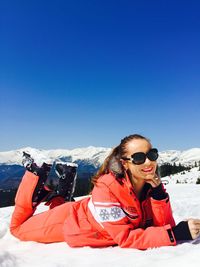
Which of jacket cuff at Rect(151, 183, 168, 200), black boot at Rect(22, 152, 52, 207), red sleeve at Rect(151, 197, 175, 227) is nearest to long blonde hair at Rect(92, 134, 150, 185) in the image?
jacket cuff at Rect(151, 183, 168, 200)

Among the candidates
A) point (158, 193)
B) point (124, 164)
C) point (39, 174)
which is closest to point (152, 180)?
point (158, 193)

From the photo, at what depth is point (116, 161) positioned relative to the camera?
4.11m

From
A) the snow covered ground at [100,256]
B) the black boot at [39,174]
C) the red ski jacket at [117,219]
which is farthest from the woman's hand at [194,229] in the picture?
the black boot at [39,174]

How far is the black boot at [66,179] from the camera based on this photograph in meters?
5.40

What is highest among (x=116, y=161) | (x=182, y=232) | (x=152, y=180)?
(x=116, y=161)

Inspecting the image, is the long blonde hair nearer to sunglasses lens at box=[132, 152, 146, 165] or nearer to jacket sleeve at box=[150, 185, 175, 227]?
sunglasses lens at box=[132, 152, 146, 165]

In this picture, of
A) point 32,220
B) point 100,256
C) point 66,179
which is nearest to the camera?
point 100,256

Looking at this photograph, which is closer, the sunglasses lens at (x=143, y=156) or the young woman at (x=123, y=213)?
the young woman at (x=123, y=213)

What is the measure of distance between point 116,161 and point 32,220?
1.52 m

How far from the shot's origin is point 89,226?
3.88 metres

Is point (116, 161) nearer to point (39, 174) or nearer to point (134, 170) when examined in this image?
point (134, 170)

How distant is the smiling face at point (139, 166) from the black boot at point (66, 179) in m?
1.57

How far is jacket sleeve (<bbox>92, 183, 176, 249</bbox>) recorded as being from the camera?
11.3ft

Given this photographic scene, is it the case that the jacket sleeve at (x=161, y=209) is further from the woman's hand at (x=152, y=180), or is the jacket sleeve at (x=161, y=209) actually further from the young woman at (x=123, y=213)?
the woman's hand at (x=152, y=180)
